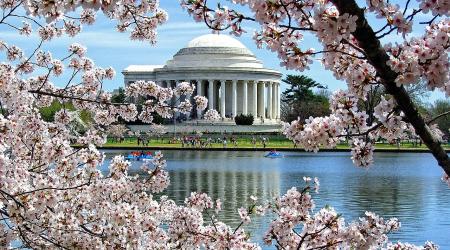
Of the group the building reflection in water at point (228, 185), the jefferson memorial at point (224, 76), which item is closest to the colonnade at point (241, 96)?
the jefferson memorial at point (224, 76)

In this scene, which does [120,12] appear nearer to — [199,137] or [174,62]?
[199,137]

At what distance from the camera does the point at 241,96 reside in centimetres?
11650

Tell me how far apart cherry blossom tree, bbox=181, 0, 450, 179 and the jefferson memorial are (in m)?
103

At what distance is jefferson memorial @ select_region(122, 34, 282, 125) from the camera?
111 metres

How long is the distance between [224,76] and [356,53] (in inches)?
4234

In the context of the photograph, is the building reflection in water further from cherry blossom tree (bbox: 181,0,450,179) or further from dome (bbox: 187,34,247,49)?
dome (bbox: 187,34,247,49)

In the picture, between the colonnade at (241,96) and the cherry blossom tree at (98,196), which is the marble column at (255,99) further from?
the cherry blossom tree at (98,196)

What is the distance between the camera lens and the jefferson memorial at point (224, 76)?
111 meters

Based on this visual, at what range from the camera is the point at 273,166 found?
46.1 m

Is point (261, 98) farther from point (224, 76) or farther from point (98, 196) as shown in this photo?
point (98, 196)

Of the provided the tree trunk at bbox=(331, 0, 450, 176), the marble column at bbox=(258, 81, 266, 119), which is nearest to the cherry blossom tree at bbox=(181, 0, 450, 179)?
the tree trunk at bbox=(331, 0, 450, 176)

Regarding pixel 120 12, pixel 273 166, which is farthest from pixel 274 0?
pixel 273 166

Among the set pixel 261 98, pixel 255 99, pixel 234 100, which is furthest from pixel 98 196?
pixel 261 98

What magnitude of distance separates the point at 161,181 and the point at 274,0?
411 centimetres
